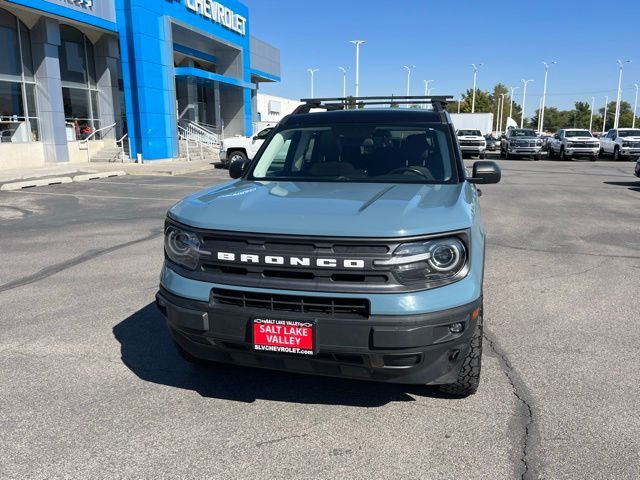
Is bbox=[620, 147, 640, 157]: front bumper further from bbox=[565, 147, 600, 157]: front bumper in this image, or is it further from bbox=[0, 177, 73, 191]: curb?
bbox=[0, 177, 73, 191]: curb

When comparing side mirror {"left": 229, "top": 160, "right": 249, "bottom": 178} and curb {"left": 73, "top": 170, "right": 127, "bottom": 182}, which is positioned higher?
side mirror {"left": 229, "top": 160, "right": 249, "bottom": 178}

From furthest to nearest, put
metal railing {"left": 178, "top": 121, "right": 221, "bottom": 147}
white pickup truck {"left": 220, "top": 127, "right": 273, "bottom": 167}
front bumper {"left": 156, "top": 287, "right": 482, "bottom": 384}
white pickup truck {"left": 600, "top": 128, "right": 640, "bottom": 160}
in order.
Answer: metal railing {"left": 178, "top": 121, "right": 221, "bottom": 147}, white pickup truck {"left": 600, "top": 128, "right": 640, "bottom": 160}, white pickup truck {"left": 220, "top": 127, "right": 273, "bottom": 167}, front bumper {"left": 156, "top": 287, "right": 482, "bottom": 384}

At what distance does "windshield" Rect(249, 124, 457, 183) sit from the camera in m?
4.21

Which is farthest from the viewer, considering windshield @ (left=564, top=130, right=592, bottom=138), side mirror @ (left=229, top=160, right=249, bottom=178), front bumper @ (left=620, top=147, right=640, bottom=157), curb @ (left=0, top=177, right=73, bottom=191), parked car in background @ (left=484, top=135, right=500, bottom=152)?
parked car in background @ (left=484, top=135, right=500, bottom=152)

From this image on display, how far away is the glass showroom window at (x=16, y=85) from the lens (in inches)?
808

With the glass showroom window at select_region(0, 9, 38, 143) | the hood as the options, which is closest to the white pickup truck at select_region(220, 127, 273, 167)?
the glass showroom window at select_region(0, 9, 38, 143)

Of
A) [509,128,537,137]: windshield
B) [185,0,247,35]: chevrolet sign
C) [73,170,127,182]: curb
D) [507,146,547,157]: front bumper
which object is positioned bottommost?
[73,170,127,182]: curb

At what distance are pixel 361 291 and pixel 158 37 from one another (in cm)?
2466

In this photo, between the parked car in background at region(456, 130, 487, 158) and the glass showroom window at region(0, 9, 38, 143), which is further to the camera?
the parked car in background at region(456, 130, 487, 158)

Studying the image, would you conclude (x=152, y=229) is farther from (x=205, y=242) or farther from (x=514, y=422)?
(x=514, y=422)

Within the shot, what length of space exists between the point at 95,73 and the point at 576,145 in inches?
1001

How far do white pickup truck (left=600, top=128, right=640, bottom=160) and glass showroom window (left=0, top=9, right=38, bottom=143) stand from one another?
28859 mm

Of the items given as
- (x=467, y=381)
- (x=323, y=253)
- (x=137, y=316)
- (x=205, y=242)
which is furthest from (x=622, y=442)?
(x=137, y=316)

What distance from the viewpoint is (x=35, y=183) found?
1584 centimetres
